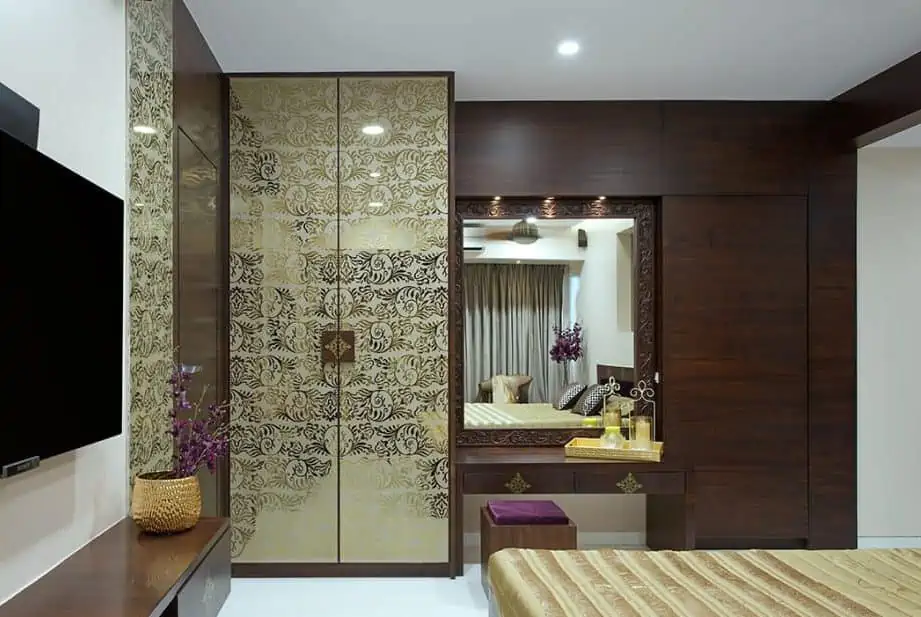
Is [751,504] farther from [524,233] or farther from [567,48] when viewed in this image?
[567,48]

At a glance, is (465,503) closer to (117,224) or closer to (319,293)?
(319,293)

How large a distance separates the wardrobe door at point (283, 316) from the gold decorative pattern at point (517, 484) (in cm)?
96

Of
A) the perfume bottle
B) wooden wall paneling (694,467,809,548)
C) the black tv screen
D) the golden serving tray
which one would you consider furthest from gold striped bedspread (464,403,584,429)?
the black tv screen

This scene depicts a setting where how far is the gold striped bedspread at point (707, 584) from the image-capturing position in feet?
6.82

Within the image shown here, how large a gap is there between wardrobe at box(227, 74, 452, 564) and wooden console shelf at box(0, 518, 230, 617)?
1540 mm

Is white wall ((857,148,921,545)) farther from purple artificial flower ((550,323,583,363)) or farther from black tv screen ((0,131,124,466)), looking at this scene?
black tv screen ((0,131,124,466))

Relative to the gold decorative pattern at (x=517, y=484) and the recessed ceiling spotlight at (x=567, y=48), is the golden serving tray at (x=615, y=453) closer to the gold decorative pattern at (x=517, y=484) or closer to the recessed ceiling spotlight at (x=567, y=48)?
the gold decorative pattern at (x=517, y=484)

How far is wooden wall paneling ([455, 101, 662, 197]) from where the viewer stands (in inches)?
181

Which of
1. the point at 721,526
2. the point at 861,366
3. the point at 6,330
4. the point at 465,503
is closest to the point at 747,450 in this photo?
the point at 721,526

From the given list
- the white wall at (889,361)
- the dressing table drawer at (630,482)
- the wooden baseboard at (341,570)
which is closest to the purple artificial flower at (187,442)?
the wooden baseboard at (341,570)

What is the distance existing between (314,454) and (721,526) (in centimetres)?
242

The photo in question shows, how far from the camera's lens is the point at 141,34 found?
2822 mm

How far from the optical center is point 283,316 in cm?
427

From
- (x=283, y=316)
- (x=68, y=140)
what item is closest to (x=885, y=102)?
(x=283, y=316)
